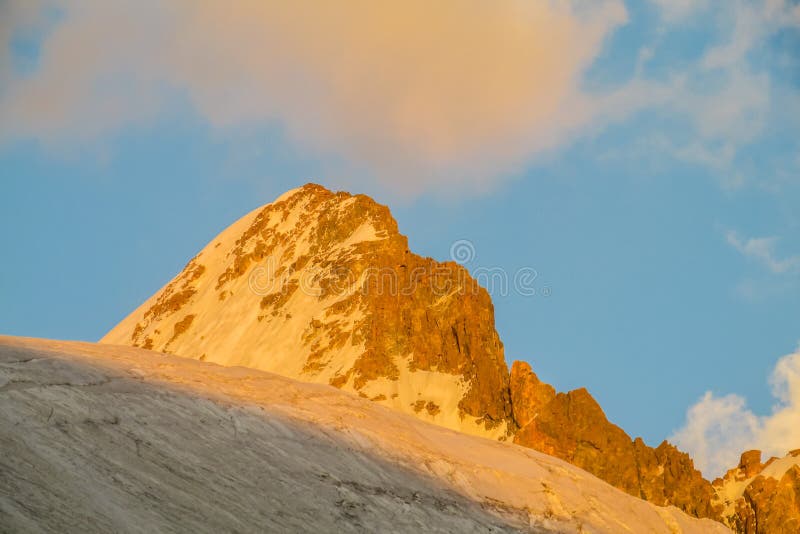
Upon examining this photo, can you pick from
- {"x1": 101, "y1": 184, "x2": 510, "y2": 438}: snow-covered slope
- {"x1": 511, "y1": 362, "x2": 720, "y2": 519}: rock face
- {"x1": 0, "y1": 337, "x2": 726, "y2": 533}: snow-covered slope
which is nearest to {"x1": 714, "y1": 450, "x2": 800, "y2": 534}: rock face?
{"x1": 511, "y1": 362, "x2": 720, "y2": 519}: rock face

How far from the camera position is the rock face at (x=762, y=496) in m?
88.9

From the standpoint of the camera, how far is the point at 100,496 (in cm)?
1817

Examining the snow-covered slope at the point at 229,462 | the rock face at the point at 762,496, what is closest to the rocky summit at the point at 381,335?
the rock face at the point at 762,496

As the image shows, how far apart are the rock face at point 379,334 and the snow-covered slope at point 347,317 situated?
0.17 meters

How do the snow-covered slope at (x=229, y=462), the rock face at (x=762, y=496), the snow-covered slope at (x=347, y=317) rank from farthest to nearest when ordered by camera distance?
the snow-covered slope at (x=347, y=317) → the rock face at (x=762, y=496) → the snow-covered slope at (x=229, y=462)

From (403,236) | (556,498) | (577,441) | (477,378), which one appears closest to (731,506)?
(577,441)

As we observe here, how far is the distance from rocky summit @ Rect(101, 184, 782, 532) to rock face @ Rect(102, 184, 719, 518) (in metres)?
0.16

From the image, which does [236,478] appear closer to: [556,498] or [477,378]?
[556,498]

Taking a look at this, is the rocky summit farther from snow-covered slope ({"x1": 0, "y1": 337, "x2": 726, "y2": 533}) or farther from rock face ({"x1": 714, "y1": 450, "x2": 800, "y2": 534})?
snow-covered slope ({"x1": 0, "y1": 337, "x2": 726, "y2": 533})

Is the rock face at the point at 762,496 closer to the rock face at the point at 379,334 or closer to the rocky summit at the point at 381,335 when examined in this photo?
the rocky summit at the point at 381,335

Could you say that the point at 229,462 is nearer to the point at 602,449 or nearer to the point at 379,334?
the point at 602,449

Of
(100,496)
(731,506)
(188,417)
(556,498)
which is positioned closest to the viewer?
(100,496)

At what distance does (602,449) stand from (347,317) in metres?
34.6

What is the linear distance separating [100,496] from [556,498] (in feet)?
53.2
